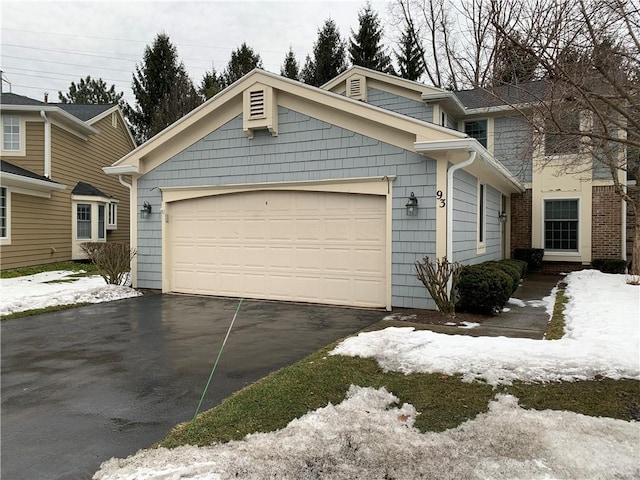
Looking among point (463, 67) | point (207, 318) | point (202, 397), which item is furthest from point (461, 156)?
point (202, 397)

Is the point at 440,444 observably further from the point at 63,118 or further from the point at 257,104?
→ the point at 63,118

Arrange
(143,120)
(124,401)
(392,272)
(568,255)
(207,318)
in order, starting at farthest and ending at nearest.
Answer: (143,120)
(568,255)
(392,272)
(207,318)
(124,401)

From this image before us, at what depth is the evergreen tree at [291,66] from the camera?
1350 inches

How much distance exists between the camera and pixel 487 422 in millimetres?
3566

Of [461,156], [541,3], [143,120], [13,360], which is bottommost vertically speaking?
[13,360]

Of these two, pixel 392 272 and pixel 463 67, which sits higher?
pixel 463 67

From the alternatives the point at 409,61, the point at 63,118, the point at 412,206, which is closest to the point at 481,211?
the point at 412,206

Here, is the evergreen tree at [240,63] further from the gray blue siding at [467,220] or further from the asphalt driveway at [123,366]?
the asphalt driveway at [123,366]

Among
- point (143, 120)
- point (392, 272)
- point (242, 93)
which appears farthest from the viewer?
point (143, 120)

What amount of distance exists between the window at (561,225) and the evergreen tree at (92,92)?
34911 millimetres

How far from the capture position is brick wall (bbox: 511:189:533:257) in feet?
53.5

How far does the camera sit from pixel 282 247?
9930mm

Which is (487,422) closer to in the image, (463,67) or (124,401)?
(124,401)

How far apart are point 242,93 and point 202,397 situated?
24.3ft
